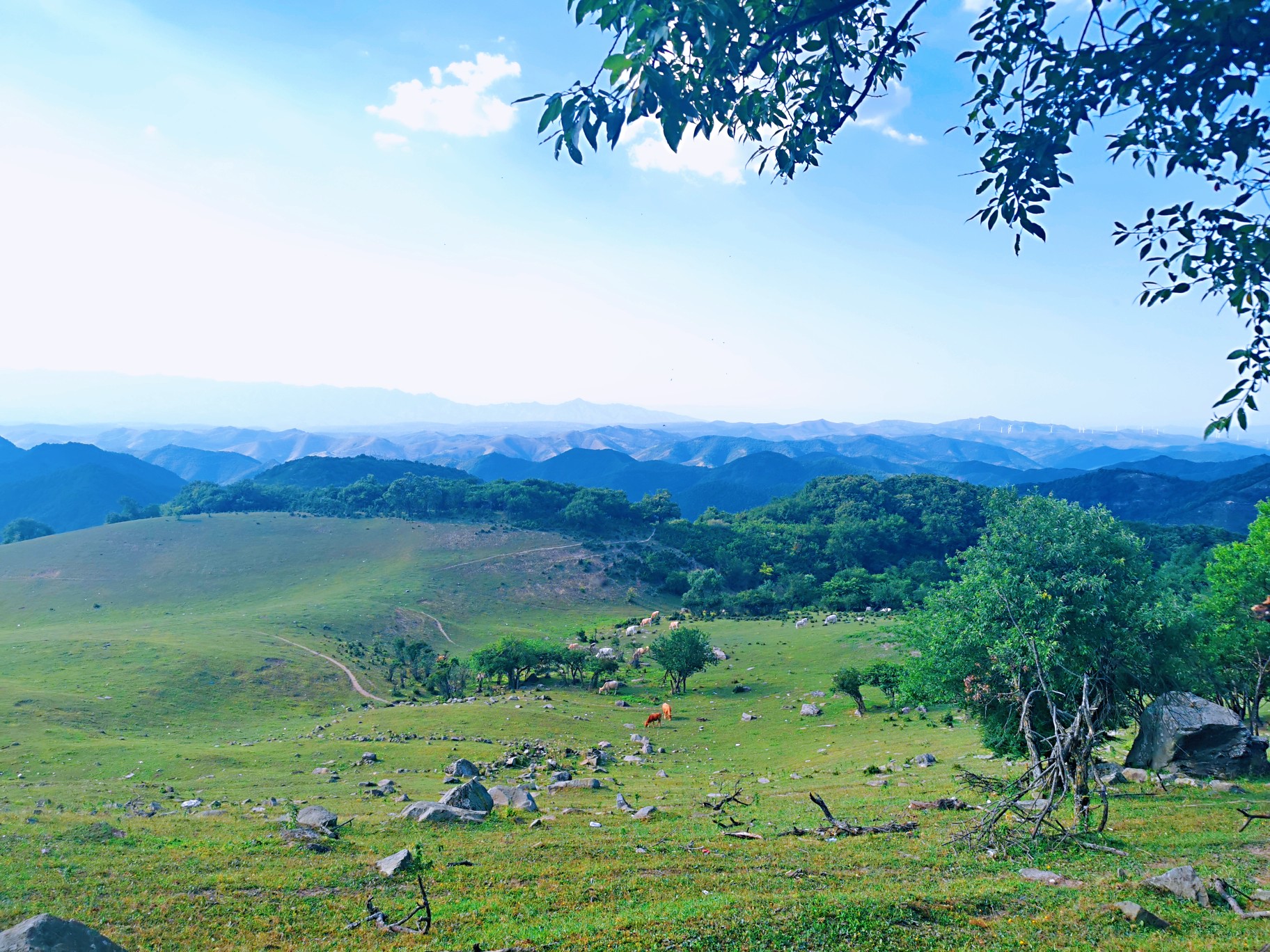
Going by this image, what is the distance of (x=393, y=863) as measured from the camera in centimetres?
1268

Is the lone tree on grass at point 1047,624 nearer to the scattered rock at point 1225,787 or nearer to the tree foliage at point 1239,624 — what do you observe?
the scattered rock at point 1225,787

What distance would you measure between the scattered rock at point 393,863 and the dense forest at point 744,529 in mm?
74333

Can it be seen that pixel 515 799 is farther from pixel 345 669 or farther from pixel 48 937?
pixel 345 669

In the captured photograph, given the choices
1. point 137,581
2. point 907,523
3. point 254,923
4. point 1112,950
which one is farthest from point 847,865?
point 907,523

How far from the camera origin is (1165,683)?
19391 millimetres

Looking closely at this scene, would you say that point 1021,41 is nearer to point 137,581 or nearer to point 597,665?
point 597,665

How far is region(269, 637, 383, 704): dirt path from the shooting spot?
157 feet

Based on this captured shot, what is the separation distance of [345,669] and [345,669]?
20 centimetres

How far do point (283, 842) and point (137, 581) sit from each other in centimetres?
8451

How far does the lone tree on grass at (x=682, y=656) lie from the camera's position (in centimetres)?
4928

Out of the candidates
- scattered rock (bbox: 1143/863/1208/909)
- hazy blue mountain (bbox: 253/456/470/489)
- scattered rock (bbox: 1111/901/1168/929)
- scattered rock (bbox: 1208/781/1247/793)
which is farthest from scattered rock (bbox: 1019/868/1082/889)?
hazy blue mountain (bbox: 253/456/470/489)

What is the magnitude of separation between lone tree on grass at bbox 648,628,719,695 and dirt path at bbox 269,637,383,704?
765 inches

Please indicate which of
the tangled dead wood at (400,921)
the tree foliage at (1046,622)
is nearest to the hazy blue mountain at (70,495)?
the tangled dead wood at (400,921)

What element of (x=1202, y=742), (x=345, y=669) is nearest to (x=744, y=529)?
(x=345, y=669)
